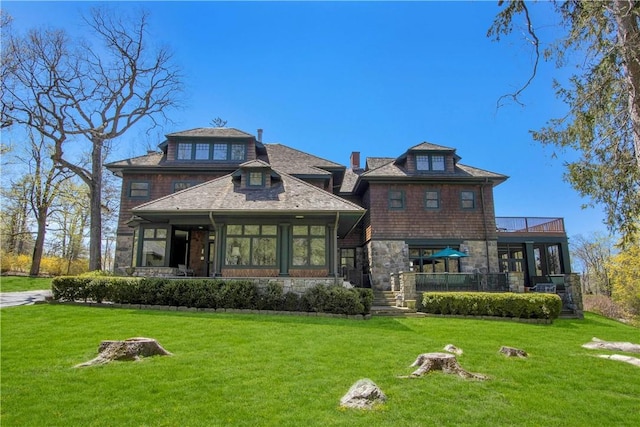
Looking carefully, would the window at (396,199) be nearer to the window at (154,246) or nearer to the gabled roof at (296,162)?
the gabled roof at (296,162)

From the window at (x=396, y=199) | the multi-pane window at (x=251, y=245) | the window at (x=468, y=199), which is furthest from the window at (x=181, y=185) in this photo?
the window at (x=468, y=199)

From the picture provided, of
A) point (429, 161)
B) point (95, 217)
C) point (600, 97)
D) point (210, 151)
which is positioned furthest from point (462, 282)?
point (95, 217)

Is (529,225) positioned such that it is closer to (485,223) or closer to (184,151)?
(485,223)

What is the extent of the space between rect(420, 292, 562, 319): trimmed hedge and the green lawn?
363 centimetres

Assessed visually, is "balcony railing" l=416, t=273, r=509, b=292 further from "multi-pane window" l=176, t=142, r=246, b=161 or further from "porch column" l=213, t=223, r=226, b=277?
"multi-pane window" l=176, t=142, r=246, b=161

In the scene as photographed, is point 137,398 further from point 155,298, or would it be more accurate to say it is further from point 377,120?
point 377,120

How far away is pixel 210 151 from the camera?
64.9 feet

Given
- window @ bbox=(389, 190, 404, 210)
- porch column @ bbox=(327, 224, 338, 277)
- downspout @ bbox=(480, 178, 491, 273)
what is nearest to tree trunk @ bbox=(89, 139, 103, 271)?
porch column @ bbox=(327, 224, 338, 277)

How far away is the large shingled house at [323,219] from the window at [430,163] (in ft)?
0.18

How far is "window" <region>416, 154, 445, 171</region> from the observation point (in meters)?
20.0

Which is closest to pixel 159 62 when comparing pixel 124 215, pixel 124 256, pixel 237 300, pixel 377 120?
pixel 124 215

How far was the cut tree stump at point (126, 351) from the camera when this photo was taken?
6.19 m

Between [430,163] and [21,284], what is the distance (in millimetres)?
21392

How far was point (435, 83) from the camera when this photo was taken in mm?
13688
